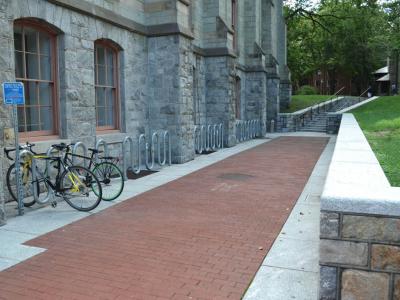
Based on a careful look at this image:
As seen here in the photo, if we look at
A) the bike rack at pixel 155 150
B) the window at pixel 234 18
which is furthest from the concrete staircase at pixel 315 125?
the bike rack at pixel 155 150

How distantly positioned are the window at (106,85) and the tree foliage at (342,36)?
20726 mm

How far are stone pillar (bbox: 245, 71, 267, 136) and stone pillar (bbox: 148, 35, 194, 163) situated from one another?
9823 mm

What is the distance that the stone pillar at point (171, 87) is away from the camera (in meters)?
11.5

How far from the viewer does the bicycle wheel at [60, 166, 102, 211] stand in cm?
645

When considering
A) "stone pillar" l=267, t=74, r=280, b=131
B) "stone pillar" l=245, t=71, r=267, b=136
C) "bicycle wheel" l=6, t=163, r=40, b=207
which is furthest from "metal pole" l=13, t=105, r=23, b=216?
"stone pillar" l=267, t=74, r=280, b=131

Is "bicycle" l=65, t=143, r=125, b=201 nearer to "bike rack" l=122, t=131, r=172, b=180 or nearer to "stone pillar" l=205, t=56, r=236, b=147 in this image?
"bike rack" l=122, t=131, r=172, b=180

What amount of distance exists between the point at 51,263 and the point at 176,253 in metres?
1.33

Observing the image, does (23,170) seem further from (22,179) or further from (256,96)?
(256,96)

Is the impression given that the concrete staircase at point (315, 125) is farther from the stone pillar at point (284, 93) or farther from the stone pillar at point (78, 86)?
the stone pillar at point (78, 86)

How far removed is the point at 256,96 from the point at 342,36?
25.3 m

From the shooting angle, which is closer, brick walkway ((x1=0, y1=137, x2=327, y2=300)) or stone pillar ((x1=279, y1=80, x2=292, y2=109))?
brick walkway ((x1=0, y1=137, x2=327, y2=300))

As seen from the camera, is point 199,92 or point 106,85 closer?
point 106,85

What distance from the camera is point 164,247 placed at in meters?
4.95

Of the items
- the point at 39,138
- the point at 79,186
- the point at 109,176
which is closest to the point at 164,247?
the point at 79,186
